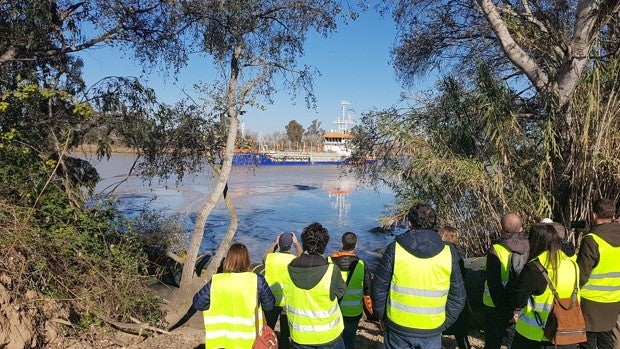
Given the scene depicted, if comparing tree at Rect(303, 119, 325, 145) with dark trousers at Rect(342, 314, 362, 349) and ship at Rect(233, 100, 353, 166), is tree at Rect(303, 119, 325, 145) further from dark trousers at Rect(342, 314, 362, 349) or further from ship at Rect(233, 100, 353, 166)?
dark trousers at Rect(342, 314, 362, 349)

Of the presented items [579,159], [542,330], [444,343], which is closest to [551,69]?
[579,159]

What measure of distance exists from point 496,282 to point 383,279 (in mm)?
1210

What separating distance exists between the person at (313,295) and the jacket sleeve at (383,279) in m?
0.27

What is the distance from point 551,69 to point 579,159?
212 cm

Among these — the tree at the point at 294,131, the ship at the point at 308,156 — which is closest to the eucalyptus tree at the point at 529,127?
the ship at the point at 308,156

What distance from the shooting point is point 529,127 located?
8.66m

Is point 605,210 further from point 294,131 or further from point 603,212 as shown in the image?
A: point 294,131

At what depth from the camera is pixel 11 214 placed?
241 inches

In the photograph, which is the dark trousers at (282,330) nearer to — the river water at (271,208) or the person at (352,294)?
the person at (352,294)

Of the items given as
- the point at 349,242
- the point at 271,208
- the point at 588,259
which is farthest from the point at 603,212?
the point at 271,208

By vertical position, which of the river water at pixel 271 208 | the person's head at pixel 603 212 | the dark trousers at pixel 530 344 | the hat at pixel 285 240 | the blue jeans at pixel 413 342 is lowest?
the river water at pixel 271 208

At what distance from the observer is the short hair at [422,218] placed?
3.44 metres

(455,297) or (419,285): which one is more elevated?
(419,285)

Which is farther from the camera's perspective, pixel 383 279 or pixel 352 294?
pixel 352 294
